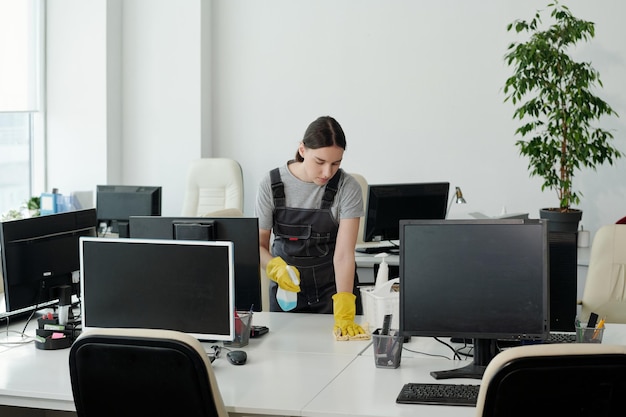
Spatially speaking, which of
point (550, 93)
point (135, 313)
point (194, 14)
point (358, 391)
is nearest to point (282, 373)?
point (358, 391)

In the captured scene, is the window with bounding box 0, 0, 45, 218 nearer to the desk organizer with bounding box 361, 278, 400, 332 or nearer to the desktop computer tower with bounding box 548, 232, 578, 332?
the desk organizer with bounding box 361, 278, 400, 332

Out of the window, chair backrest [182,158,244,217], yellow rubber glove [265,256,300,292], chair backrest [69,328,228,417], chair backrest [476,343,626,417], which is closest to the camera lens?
chair backrest [476,343,626,417]

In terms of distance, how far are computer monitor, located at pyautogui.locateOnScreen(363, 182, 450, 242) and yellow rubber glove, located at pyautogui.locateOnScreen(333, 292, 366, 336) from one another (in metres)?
1.64

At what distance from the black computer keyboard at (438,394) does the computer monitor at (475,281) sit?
141 millimetres

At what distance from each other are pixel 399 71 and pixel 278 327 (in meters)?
3.51

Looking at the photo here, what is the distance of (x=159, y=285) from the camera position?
2910 millimetres

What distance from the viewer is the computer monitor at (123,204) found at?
5.41m

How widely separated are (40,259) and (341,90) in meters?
3.73

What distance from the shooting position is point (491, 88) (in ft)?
20.7

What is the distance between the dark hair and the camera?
3.60 m

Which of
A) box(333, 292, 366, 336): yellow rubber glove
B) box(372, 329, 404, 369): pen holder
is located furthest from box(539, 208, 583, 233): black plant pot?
box(372, 329, 404, 369): pen holder

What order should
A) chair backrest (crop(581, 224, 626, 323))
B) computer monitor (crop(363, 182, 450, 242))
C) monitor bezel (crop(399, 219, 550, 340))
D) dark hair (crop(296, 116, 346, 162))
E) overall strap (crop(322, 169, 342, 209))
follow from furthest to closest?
computer monitor (crop(363, 182, 450, 242)), chair backrest (crop(581, 224, 626, 323)), overall strap (crop(322, 169, 342, 209)), dark hair (crop(296, 116, 346, 162)), monitor bezel (crop(399, 219, 550, 340))

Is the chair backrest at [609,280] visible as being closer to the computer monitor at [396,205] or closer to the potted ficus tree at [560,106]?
the computer monitor at [396,205]

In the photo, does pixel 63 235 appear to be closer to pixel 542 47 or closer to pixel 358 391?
pixel 358 391
